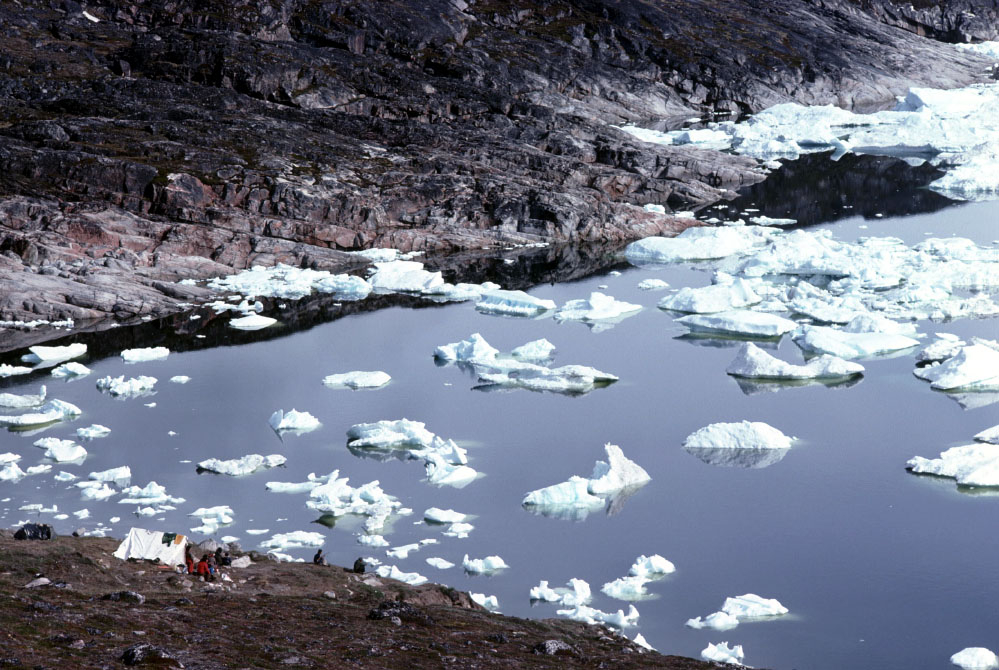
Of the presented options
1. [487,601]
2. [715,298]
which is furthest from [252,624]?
[715,298]

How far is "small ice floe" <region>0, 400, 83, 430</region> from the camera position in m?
28.5

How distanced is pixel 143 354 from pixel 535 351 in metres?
11.7

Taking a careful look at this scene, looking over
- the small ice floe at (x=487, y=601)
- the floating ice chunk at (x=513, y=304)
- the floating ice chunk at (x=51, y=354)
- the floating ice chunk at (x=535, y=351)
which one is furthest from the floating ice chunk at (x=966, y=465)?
the floating ice chunk at (x=51, y=354)

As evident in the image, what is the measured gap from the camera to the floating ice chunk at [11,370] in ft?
106

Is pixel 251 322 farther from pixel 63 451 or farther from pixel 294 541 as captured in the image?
pixel 294 541

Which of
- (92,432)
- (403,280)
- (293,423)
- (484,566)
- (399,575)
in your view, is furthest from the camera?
(403,280)

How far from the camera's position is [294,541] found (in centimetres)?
2223

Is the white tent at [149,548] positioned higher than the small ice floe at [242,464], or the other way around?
the white tent at [149,548]

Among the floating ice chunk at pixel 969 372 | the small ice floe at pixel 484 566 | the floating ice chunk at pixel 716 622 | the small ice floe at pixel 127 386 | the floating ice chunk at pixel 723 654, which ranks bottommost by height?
the small ice floe at pixel 127 386

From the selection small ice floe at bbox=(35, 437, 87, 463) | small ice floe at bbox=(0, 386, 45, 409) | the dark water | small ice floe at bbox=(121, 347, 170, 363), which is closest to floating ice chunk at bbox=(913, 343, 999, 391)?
the dark water

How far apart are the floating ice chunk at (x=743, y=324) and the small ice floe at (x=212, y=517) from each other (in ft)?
55.8

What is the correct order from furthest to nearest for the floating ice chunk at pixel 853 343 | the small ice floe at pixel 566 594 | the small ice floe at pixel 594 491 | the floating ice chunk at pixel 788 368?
the floating ice chunk at pixel 853 343, the floating ice chunk at pixel 788 368, the small ice floe at pixel 594 491, the small ice floe at pixel 566 594

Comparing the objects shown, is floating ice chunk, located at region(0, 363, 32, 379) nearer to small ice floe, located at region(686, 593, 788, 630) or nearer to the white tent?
the white tent

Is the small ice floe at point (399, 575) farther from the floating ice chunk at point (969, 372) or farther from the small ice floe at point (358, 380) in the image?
Answer: the floating ice chunk at point (969, 372)
